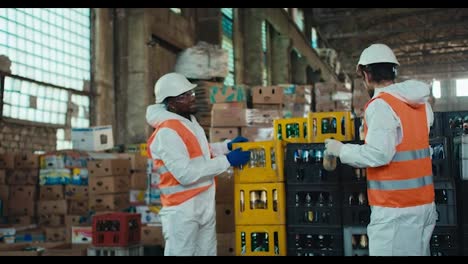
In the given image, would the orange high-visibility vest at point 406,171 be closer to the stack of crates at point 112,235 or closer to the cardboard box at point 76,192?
the stack of crates at point 112,235

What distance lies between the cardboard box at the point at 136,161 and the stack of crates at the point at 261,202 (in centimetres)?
485

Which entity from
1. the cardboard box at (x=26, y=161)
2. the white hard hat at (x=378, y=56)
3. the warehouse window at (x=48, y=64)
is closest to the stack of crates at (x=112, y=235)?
the cardboard box at (x=26, y=161)

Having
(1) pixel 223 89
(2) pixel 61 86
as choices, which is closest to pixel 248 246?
(1) pixel 223 89

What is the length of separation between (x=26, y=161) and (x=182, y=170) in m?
5.47

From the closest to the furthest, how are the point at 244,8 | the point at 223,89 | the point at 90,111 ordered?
1. the point at 223,89
2. the point at 90,111
3. the point at 244,8

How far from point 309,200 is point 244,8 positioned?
1367 cm

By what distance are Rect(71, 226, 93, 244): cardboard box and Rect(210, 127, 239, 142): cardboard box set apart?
2.14m

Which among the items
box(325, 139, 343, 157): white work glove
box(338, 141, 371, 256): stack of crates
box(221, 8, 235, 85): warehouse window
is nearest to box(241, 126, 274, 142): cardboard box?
box(338, 141, 371, 256): stack of crates

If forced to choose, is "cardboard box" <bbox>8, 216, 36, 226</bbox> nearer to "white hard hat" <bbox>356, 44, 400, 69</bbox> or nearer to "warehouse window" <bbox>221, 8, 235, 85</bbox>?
"white hard hat" <bbox>356, 44, 400, 69</bbox>

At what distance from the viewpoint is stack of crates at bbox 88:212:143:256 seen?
660cm

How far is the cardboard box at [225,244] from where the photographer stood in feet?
18.7

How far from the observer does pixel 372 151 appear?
325 centimetres

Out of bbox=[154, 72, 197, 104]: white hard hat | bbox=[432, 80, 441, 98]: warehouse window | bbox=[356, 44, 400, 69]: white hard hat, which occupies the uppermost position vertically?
bbox=[432, 80, 441, 98]: warehouse window
